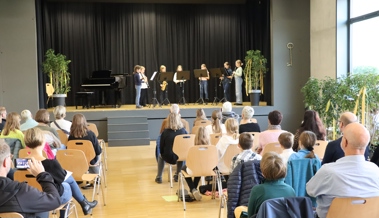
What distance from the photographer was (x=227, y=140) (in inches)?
231

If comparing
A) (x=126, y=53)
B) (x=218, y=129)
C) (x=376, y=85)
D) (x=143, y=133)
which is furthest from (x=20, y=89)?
(x=376, y=85)

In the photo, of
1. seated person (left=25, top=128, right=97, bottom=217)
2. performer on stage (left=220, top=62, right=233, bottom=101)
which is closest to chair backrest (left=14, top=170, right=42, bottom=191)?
seated person (left=25, top=128, right=97, bottom=217)

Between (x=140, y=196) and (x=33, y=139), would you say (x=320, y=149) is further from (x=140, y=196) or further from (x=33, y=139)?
(x=33, y=139)

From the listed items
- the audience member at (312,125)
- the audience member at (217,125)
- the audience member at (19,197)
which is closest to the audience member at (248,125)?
the audience member at (217,125)

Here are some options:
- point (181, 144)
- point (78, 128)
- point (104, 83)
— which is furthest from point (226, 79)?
point (78, 128)

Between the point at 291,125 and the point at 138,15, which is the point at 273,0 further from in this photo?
the point at 138,15

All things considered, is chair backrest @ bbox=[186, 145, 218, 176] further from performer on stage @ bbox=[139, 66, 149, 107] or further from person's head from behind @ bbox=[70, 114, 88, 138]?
performer on stage @ bbox=[139, 66, 149, 107]

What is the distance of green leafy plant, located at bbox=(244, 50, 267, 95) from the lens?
13281mm

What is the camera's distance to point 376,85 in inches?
336

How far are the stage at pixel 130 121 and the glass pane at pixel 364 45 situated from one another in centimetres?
293

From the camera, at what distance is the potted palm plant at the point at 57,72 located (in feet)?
41.1

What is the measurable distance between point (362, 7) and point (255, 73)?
3.63m

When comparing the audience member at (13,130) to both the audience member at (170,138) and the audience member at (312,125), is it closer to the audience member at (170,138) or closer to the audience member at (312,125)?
the audience member at (170,138)

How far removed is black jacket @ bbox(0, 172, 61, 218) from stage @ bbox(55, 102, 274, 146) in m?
8.85
